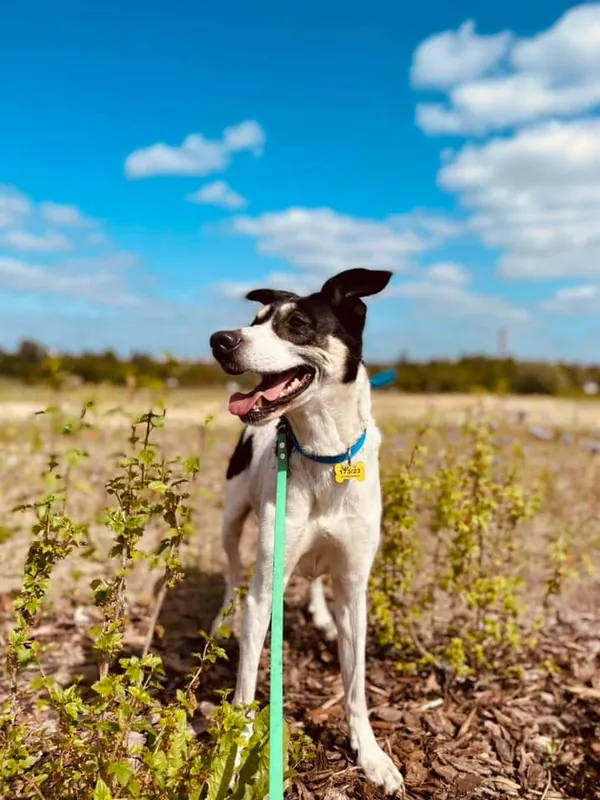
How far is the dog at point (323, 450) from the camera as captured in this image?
10.5ft

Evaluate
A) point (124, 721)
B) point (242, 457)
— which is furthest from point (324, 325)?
point (124, 721)

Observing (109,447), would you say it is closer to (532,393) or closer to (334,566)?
(334,566)

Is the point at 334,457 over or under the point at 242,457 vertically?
over

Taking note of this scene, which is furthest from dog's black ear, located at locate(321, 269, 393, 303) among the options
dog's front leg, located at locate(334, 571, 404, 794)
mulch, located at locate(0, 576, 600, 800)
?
mulch, located at locate(0, 576, 600, 800)

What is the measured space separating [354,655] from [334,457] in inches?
40.5

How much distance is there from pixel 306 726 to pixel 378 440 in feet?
5.16

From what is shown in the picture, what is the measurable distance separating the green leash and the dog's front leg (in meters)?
0.59

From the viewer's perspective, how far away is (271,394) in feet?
10.4

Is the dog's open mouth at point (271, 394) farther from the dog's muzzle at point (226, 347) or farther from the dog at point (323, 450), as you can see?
the dog's muzzle at point (226, 347)

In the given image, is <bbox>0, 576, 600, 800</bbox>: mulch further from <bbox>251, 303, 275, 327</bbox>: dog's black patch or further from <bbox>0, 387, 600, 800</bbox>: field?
<bbox>251, 303, 275, 327</bbox>: dog's black patch

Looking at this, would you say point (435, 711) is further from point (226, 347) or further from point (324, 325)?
point (226, 347)

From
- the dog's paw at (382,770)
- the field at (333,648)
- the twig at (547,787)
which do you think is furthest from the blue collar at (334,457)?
the twig at (547,787)

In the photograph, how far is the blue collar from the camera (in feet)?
11.1

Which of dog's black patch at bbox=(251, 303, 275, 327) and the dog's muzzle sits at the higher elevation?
dog's black patch at bbox=(251, 303, 275, 327)
